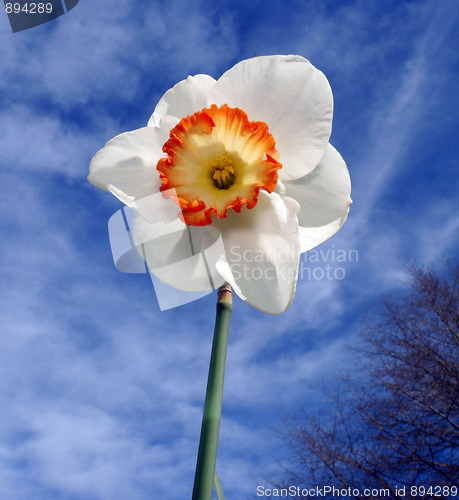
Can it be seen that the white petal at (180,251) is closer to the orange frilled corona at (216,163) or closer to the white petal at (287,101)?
the orange frilled corona at (216,163)

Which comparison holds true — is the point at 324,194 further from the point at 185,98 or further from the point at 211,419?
the point at 211,419

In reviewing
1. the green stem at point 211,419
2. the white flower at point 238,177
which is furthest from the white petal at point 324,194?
the green stem at point 211,419

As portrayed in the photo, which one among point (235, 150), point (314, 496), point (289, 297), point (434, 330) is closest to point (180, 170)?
point (235, 150)

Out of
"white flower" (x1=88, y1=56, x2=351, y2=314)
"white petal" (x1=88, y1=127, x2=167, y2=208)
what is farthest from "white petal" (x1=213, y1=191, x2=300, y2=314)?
"white petal" (x1=88, y1=127, x2=167, y2=208)

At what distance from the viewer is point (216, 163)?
0.73 m

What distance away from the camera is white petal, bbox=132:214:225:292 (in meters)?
0.63

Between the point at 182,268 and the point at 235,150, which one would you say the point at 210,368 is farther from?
the point at 235,150

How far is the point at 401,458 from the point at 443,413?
1.14 meters

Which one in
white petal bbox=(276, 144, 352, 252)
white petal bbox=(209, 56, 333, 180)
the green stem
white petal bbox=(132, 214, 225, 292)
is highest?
white petal bbox=(209, 56, 333, 180)

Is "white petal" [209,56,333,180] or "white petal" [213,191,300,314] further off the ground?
"white petal" [209,56,333,180]

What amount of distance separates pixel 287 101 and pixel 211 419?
51cm

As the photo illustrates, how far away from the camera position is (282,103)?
0.71 metres

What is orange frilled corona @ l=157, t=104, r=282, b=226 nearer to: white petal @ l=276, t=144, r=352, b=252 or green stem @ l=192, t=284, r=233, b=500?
white petal @ l=276, t=144, r=352, b=252

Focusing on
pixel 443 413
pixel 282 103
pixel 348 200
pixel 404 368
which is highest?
pixel 404 368
